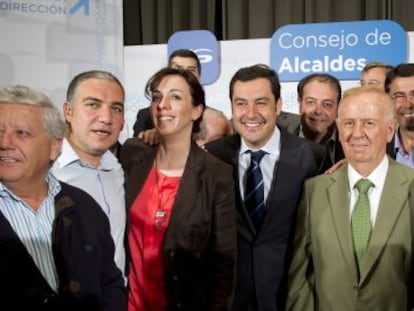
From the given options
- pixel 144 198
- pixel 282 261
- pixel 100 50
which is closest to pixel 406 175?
pixel 282 261

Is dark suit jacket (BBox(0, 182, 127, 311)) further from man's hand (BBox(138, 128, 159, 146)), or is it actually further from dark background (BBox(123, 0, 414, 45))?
dark background (BBox(123, 0, 414, 45))

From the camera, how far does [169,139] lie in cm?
210

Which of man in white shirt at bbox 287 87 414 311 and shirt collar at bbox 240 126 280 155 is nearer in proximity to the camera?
man in white shirt at bbox 287 87 414 311

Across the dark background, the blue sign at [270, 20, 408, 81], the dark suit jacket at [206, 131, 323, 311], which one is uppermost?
the dark background

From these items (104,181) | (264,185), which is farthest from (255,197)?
(104,181)

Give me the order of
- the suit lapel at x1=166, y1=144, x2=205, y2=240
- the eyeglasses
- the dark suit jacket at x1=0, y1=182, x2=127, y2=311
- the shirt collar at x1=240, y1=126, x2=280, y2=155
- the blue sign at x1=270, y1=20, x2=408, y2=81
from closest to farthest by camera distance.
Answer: the dark suit jacket at x1=0, y1=182, x2=127, y2=311 → the suit lapel at x1=166, y1=144, x2=205, y2=240 → the shirt collar at x1=240, y1=126, x2=280, y2=155 → the eyeglasses → the blue sign at x1=270, y1=20, x2=408, y2=81

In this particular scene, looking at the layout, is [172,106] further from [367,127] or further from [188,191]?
[367,127]

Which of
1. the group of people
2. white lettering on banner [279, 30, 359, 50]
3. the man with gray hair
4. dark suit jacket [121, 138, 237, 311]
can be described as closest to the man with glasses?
the group of people

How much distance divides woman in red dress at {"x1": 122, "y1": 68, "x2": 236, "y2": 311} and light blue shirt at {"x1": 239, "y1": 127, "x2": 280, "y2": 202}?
294 millimetres

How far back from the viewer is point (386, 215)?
203cm

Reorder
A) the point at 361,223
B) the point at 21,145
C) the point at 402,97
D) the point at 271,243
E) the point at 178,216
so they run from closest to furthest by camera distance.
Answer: the point at 21,145 → the point at 178,216 → the point at 361,223 → the point at 271,243 → the point at 402,97

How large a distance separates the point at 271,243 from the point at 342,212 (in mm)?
344

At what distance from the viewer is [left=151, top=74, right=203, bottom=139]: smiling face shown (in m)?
2.06

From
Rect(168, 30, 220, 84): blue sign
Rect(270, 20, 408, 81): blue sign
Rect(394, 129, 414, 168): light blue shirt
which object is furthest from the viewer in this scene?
Rect(168, 30, 220, 84): blue sign
